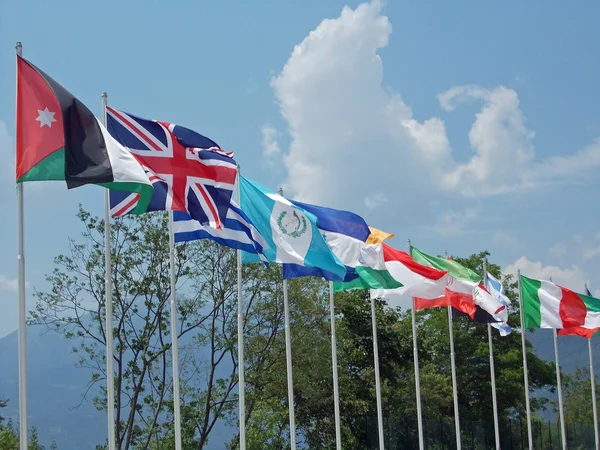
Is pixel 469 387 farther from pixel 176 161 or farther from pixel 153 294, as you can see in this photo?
pixel 176 161

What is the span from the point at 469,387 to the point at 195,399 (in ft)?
80.2

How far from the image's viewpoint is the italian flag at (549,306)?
4009 centimetres

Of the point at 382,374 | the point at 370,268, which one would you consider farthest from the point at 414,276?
the point at 382,374

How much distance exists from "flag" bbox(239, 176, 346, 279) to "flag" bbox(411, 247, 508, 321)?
36.7 ft

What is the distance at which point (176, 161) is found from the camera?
20.0 metres

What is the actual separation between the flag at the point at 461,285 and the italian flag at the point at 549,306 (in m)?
4.30

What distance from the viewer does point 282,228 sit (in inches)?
909

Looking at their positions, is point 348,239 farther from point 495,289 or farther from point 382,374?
point 382,374

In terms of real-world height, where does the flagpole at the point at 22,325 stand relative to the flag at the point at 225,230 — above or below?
below

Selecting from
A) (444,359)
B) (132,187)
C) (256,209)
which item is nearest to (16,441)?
(256,209)

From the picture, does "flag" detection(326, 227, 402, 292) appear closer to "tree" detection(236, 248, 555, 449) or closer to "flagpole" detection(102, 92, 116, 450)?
"flagpole" detection(102, 92, 116, 450)

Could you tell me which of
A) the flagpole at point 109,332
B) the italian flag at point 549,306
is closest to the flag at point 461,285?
the italian flag at point 549,306

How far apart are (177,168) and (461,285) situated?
57.0 feet

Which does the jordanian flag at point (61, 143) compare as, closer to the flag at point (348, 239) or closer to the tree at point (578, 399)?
the flag at point (348, 239)
